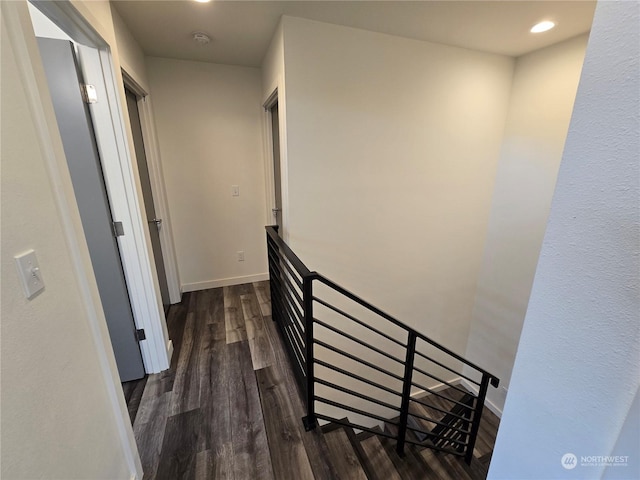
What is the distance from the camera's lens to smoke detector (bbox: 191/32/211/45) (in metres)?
2.04

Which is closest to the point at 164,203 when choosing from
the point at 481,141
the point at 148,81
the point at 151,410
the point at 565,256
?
the point at 148,81

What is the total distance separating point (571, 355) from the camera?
582 millimetres

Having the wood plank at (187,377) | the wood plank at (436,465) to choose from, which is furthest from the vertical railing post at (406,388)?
the wood plank at (187,377)

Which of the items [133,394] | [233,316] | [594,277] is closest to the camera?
[594,277]

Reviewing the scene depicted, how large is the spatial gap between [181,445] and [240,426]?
30cm

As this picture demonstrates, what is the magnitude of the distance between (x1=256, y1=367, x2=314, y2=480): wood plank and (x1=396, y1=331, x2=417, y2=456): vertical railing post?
27.1 inches

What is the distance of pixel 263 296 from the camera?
2.98 meters

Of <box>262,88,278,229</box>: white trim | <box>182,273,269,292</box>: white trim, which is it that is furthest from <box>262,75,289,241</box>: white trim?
<box>182,273,269,292</box>: white trim

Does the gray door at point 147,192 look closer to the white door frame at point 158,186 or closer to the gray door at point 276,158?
the white door frame at point 158,186

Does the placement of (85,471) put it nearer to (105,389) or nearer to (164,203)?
(105,389)

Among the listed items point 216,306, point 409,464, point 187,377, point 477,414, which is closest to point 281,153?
point 216,306

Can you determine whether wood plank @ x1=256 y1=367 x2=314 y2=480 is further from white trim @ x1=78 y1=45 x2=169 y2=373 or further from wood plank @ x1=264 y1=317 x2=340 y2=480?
white trim @ x1=78 y1=45 x2=169 y2=373

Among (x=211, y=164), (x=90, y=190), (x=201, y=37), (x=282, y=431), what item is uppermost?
(x=201, y=37)

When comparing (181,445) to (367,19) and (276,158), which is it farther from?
(367,19)
